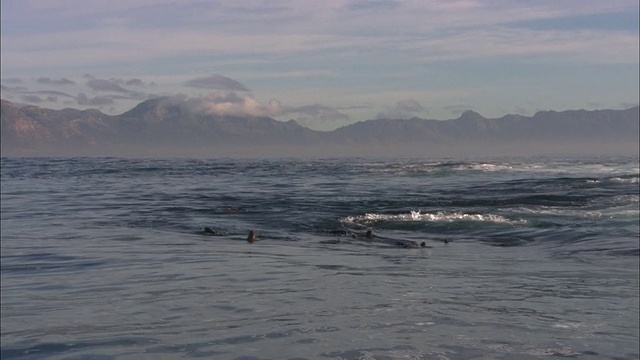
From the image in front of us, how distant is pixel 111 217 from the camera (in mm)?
31750

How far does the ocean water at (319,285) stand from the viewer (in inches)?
415

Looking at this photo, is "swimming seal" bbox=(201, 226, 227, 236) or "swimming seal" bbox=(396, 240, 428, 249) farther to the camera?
"swimming seal" bbox=(201, 226, 227, 236)

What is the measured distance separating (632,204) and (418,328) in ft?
97.7

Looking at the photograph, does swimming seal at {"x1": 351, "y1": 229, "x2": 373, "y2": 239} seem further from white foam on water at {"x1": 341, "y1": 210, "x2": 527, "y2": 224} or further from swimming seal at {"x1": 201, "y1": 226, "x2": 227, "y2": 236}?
white foam on water at {"x1": 341, "y1": 210, "x2": 527, "y2": 224}

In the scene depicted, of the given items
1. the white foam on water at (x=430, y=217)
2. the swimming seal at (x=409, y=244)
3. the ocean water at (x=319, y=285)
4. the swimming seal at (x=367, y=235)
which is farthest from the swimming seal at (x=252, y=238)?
the white foam on water at (x=430, y=217)

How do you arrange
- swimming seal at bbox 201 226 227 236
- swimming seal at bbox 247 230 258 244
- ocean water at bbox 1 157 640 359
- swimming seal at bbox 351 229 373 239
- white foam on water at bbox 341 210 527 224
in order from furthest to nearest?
white foam on water at bbox 341 210 527 224
swimming seal at bbox 201 226 227 236
swimming seal at bbox 351 229 373 239
swimming seal at bbox 247 230 258 244
ocean water at bbox 1 157 640 359

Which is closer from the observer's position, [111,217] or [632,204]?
[111,217]

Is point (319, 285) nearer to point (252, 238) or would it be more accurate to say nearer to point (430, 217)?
point (252, 238)

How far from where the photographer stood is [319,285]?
595 inches

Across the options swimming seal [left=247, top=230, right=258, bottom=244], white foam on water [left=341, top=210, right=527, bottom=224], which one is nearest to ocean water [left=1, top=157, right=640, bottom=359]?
white foam on water [left=341, top=210, right=527, bottom=224]

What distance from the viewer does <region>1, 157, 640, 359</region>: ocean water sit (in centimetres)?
1054

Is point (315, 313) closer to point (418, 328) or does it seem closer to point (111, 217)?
point (418, 328)

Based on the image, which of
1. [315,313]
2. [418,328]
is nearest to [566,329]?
[418,328]

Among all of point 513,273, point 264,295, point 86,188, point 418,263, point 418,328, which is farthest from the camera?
point 86,188
